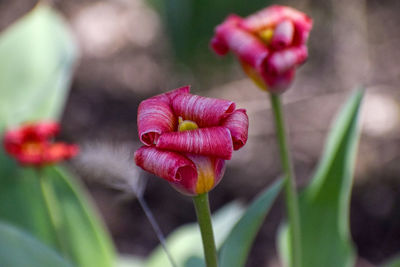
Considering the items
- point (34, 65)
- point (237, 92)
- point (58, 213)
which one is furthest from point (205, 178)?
point (237, 92)

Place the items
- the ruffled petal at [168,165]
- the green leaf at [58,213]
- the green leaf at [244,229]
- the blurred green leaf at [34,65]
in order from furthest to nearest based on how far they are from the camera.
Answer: the blurred green leaf at [34,65], the green leaf at [58,213], the green leaf at [244,229], the ruffled petal at [168,165]

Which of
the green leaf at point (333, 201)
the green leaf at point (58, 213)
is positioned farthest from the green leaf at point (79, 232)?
the green leaf at point (333, 201)

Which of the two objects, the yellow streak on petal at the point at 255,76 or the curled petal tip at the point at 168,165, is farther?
the yellow streak on petal at the point at 255,76

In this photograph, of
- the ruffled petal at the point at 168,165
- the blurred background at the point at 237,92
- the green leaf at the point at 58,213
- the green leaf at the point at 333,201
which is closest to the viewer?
the ruffled petal at the point at 168,165

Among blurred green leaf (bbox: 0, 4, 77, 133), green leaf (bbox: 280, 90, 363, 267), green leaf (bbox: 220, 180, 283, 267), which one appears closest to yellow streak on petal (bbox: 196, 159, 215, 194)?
green leaf (bbox: 220, 180, 283, 267)

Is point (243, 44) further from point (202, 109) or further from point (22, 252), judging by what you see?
point (22, 252)

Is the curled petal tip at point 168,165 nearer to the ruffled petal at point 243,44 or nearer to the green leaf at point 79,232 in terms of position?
the ruffled petal at point 243,44

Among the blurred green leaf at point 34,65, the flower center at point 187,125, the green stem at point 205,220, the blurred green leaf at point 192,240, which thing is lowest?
the green stem at point 205,220

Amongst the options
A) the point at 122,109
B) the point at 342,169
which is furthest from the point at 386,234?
→ the point at 122,109
